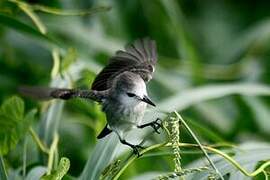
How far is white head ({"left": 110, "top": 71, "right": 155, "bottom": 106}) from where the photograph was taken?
1.68 metres

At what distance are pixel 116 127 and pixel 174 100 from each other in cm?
118

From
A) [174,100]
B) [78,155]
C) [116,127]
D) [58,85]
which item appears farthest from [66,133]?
[116,127]

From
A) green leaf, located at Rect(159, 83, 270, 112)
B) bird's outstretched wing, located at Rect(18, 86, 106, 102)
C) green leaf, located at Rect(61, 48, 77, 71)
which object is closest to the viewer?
bird's outstretched wing, located at Rect(18, 86, 106, 102)

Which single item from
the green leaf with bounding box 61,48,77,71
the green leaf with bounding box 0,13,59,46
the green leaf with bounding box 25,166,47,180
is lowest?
the green leaf with bounding box 25,166,47,180

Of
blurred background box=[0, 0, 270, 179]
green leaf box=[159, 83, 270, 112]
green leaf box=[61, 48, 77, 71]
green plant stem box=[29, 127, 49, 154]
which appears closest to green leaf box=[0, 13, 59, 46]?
blurred background box=[0, 0, 270, 179]

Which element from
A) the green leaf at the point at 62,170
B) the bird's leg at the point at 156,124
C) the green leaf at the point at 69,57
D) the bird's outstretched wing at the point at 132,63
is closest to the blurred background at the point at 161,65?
the green leaf at the point at 69,57

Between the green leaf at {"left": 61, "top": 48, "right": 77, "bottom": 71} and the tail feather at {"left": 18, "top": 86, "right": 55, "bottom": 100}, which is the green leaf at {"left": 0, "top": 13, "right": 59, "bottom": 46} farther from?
the tail feather at {"left": 18, "top": 86, "right": 55, "bottom": 100}

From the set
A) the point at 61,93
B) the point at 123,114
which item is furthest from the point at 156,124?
the point at 61,93

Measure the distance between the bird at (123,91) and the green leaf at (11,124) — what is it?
0.18ft

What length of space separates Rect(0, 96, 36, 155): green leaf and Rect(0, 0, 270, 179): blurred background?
381 millimetres

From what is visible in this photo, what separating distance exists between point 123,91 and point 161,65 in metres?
2.24

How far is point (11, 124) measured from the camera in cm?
197

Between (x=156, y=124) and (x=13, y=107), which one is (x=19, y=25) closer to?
(x=13, y=107)

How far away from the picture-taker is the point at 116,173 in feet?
5.52
